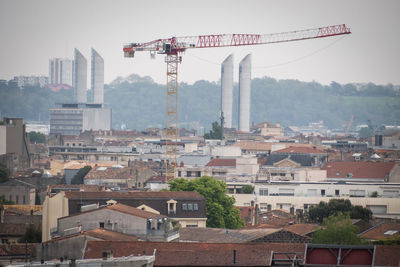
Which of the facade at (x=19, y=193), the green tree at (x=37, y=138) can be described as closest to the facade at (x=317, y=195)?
the facade at (x=19, y=193)

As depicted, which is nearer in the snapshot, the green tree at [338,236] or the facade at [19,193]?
the green tree at [338,236]

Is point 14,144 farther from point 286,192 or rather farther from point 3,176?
point 286,192

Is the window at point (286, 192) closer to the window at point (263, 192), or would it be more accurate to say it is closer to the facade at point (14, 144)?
the window at point (263, 192)

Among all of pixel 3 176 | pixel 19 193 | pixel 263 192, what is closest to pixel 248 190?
pixel 263 192

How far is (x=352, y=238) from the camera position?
3212 cm

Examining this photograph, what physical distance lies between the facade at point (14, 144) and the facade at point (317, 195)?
94.1 feet

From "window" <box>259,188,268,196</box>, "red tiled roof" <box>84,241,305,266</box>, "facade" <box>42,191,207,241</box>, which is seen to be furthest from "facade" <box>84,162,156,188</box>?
"red tiled roof" <box>84,241,305,266</box>

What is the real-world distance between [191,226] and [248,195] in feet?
55.1

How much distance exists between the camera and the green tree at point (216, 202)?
47344 millimetres

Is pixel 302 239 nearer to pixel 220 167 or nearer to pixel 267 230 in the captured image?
pixel 267 230

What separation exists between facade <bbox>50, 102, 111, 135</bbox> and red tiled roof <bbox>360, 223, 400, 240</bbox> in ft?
471

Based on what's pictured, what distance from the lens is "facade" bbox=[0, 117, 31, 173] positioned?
295ft

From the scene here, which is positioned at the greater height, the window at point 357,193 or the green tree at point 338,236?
the green tree at point 338,236

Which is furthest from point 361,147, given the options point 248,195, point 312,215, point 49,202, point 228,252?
point 228,252
